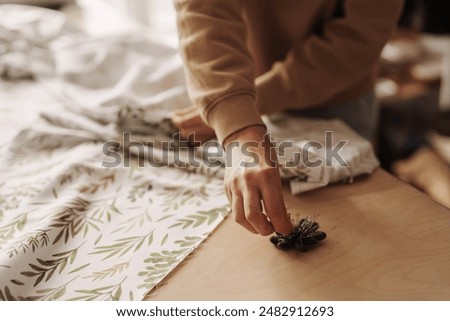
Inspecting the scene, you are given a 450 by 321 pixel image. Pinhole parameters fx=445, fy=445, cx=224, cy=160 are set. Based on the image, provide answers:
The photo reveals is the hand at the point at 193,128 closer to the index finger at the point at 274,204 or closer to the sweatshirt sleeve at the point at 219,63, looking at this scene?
the sweatshirt sleeve at the point at 219,63

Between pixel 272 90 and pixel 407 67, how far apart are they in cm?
123

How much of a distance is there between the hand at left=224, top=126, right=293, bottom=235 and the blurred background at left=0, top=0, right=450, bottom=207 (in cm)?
106

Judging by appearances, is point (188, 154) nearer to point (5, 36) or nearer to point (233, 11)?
point (233, 11)

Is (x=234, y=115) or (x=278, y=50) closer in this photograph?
(x=234, y=115)

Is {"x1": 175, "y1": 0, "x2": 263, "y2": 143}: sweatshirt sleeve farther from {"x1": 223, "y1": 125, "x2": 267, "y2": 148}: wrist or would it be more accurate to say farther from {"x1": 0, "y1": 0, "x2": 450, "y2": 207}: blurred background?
{"x1": 0, "y1": 0, "x2": 450, "y2": 207}: blurred background

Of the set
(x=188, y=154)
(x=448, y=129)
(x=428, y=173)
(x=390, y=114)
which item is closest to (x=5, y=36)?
(x=188, y=154)

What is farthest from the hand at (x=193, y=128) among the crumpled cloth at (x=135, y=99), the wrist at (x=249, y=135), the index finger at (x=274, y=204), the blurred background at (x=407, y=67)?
the blurred background at (x=407, y=67)

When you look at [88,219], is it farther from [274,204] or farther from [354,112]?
[354,112]

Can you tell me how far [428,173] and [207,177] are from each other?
926 millimetres

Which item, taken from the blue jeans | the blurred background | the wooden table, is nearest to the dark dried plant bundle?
the wooden table

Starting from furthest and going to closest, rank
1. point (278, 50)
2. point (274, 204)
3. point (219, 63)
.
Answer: point (278, 50) → point (219, 63) → point (274, 204)

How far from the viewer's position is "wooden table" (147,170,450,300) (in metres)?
0.49

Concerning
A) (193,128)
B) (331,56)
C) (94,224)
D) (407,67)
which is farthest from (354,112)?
(407,67)

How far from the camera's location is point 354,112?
93cm
